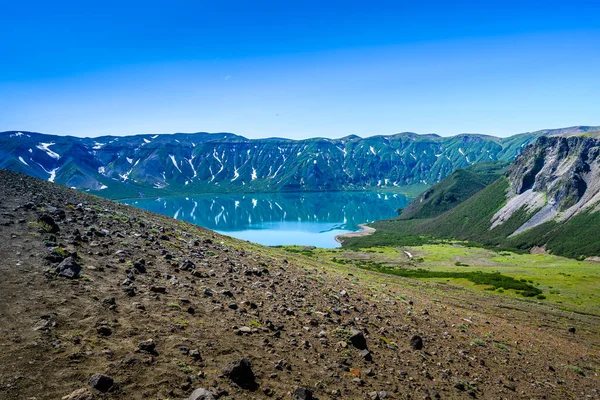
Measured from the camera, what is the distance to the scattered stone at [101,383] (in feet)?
28.7

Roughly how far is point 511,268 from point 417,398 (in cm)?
11988

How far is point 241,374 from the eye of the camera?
10.7 meters

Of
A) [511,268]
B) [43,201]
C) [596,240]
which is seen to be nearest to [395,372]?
[43,201]

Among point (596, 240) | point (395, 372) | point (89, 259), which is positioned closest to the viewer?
point (395, 372)

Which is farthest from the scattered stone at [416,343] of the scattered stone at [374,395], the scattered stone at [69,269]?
the scattered stone at [69,269]

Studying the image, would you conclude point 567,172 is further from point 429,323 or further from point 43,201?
point 43,201

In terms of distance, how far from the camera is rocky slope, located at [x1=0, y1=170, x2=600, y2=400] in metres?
9.70

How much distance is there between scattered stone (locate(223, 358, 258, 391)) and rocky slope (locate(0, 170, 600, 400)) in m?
0.03

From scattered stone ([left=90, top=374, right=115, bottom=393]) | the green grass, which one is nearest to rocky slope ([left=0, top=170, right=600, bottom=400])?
scattered stone ([left=90, top=374, right=115, bottom=393])

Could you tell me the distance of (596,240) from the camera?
5556 inches

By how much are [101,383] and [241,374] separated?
3.85 metres

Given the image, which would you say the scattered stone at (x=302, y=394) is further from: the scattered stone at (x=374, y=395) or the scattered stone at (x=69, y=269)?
the scattered stone at (x=69, y=269)

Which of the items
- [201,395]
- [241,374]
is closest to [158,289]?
[241,374]

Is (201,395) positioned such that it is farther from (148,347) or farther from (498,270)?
(498,270)
